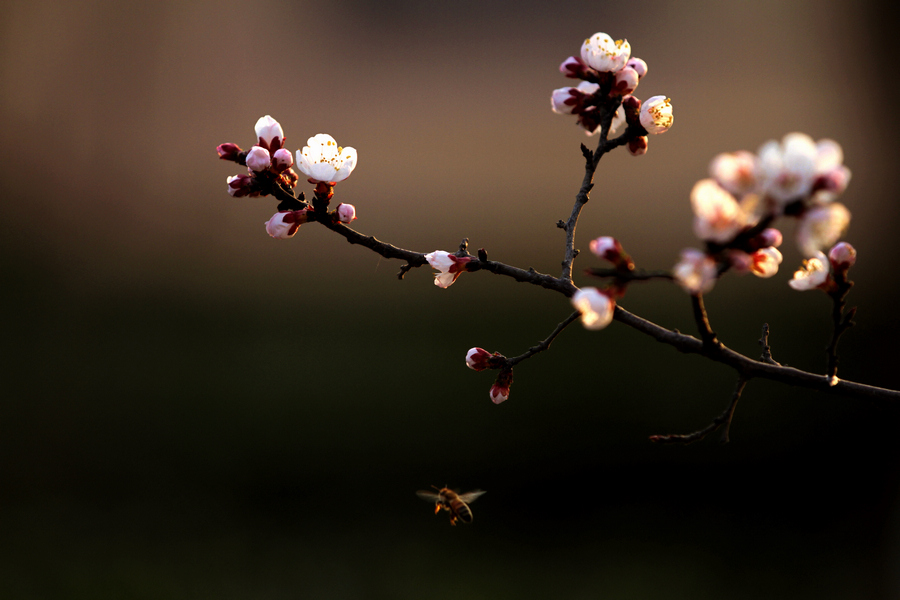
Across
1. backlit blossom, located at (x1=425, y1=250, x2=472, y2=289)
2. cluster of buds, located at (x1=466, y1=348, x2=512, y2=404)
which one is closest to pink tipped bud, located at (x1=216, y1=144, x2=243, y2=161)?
backlit blossom, located at (x1=425, y1=250, x2=472, y2=289)

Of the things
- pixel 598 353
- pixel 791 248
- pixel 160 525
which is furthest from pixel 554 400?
pixel 160 525

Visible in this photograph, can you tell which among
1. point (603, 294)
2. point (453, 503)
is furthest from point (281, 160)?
point (453, 503)

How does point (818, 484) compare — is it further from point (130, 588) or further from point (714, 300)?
point (130, 588)

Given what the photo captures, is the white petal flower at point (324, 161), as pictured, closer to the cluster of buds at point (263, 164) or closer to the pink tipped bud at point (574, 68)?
the cluster of buds at point (263, 164)

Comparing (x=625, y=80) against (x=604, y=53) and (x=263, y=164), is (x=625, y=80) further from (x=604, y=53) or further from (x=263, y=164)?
(x=263, y=164)

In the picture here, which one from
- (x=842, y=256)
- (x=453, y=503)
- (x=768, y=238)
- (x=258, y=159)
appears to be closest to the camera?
(x=768, y=238)

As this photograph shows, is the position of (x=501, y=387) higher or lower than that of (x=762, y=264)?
lower

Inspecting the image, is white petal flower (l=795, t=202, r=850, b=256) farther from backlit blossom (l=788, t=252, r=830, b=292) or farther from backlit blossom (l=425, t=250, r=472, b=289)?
backlit blossom (l=425, t=250, r=472, b=289)
